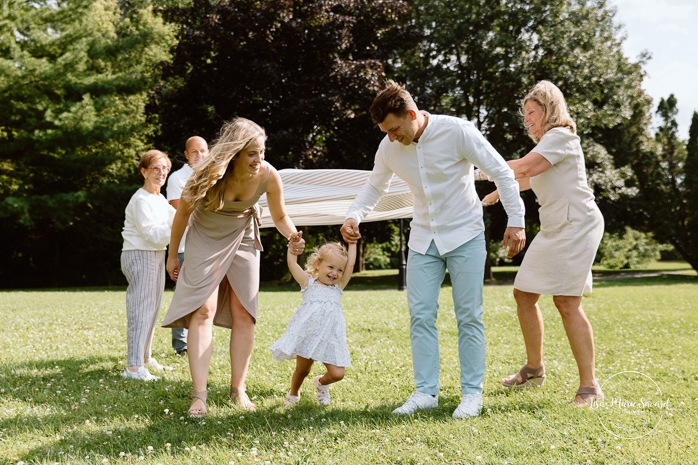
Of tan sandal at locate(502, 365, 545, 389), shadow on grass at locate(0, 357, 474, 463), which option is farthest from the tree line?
tan sandal at locate(502, 365, 545, 389)

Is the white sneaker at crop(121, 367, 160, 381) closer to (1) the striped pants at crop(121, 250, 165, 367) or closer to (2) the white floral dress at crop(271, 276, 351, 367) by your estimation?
(1) the striped pants at crop(121, 250, 165, 367)

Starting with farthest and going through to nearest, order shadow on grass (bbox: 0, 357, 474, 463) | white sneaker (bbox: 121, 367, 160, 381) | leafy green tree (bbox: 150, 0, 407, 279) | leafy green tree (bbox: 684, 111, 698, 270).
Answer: leafy green tree (bbox: 684, 111, 698, 270), leafy green tree (bbox: 150, 0, 407, 279), white sneaker (bbox: 121, 367, 160, 381), shadow on grass (bbox: 0, 357, 474, 463)

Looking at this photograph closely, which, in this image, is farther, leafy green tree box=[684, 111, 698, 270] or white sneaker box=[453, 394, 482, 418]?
leafy green tree box=[684, 111, 698, 270]

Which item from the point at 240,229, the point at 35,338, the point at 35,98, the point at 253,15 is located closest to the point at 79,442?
the point at 240,229

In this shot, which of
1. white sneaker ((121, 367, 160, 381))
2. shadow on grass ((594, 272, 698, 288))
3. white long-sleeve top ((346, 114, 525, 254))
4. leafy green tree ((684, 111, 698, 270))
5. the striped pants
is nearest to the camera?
white long-sleeve top ((346, 114, 525, 254))

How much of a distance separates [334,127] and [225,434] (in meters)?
20.5

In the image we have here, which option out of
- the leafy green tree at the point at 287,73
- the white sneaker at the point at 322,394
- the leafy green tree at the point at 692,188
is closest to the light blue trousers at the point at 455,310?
the white sneaker at the point at 322,394

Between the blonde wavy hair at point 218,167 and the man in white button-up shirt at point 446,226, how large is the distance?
3.30 ft

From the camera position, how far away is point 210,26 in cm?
2253

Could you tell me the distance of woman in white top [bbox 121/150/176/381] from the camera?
624 centimetres

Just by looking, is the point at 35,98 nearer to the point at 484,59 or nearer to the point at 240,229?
A: the point at 484,59

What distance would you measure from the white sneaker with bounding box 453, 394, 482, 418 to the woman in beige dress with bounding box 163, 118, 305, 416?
5.29 ft

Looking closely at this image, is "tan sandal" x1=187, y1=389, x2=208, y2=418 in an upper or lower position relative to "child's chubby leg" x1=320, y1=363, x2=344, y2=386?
lower

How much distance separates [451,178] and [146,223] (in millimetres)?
3200
